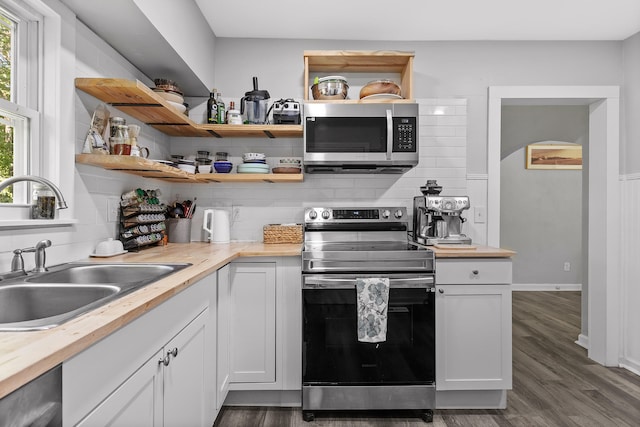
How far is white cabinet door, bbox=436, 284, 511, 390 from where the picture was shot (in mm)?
2160

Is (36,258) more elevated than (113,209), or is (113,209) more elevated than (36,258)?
(113,209)

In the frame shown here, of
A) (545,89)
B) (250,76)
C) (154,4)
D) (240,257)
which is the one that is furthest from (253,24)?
(545,89)

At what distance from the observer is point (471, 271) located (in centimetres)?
216

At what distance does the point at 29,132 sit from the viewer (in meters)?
1.55

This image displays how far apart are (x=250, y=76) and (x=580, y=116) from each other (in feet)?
12.7

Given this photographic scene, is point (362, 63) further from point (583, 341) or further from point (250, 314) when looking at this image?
point (583, 341)

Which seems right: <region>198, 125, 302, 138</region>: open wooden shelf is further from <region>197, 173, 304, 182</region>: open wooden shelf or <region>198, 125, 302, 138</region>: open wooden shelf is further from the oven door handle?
the oven door handle

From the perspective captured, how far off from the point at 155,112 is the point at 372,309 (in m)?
1.58

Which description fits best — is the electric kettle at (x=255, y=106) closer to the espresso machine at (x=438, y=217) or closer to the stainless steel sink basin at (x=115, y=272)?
the espresso machine at (x=438, y=217)

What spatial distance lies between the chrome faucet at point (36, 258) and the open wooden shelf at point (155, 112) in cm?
73

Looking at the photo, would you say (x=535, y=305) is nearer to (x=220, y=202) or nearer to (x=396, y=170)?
(x=396, y=170)

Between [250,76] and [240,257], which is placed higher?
[250,76]

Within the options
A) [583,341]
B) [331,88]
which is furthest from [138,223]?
[583,341]

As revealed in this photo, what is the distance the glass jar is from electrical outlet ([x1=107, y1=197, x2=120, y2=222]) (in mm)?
451
